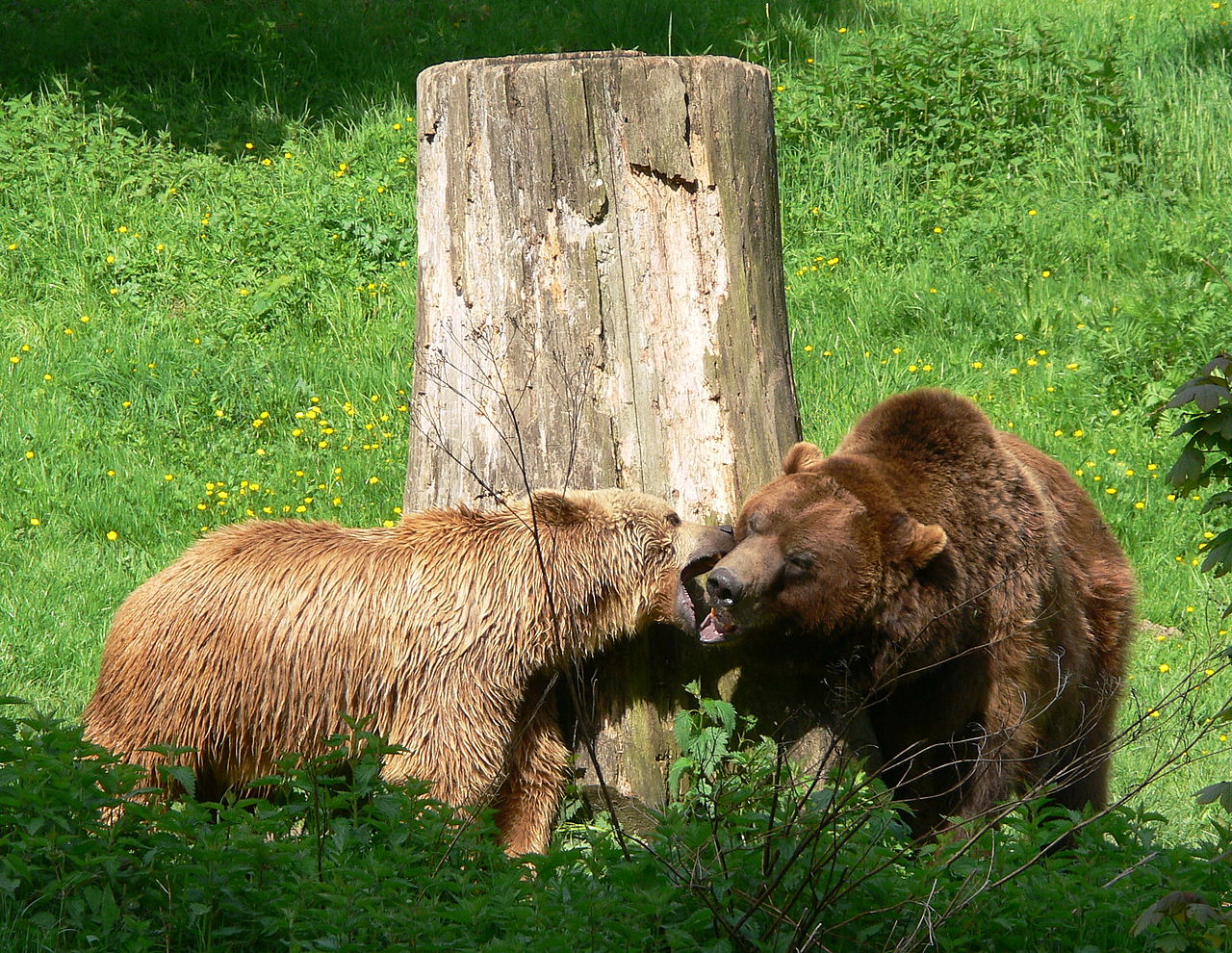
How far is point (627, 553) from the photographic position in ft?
13.7

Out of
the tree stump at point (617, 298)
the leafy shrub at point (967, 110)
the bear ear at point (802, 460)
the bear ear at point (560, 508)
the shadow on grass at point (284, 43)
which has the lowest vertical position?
the bear ear at point (560, 508)

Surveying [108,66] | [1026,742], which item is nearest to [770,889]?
[1026,742]

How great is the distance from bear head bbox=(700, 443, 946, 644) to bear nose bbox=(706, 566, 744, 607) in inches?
1.8

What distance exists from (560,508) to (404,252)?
5.59m

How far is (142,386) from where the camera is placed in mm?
7836

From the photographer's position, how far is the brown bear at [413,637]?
4023 mm

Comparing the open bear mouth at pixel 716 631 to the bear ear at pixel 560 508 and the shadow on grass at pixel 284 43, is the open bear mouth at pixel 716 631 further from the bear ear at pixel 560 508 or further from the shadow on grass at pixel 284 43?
the shadow on grass at pixel 284 43

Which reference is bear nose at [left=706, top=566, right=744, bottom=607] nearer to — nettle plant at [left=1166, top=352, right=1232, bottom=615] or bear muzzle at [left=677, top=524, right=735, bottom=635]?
bear muzzle at [left=677, top=524, right=735, bottom=635]

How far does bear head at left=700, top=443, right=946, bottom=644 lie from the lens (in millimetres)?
4074

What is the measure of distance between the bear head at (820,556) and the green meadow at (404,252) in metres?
1.63

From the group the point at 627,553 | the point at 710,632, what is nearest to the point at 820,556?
the point at 710,632

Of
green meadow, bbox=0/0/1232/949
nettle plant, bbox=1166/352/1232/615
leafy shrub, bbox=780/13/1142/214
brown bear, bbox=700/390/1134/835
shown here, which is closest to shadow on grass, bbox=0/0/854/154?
green meadow, bbox=0/0/1232/949

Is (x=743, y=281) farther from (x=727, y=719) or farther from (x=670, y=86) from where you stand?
(x=727, y=719)

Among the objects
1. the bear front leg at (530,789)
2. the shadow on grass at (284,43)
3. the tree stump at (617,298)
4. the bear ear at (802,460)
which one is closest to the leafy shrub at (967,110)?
the shadow on grass at (284,43)
